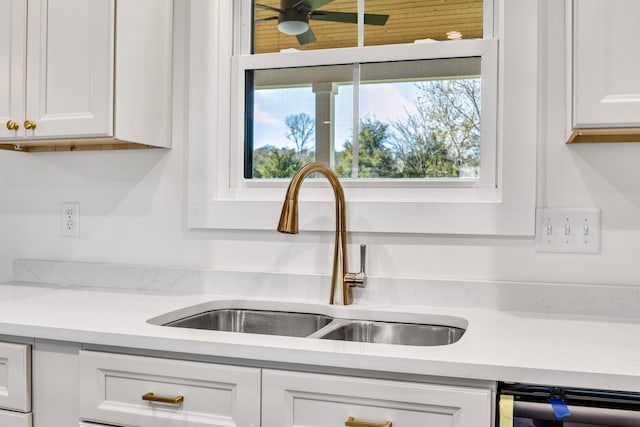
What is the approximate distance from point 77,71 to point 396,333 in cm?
121

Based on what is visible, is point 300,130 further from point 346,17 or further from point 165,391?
point 165,391

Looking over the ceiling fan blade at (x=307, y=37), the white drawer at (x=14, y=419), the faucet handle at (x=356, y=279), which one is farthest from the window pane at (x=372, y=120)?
the white drawer at (x=14, y=419)

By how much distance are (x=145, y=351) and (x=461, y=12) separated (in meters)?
1.38

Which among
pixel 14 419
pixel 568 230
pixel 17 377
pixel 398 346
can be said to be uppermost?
pixel 568 230

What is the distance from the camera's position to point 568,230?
163cm

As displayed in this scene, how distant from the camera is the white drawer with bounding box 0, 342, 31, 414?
1415 mm

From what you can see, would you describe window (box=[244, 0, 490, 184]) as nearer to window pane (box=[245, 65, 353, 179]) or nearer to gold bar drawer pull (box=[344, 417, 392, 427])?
window pane (box=[245, 65, 353, 179])

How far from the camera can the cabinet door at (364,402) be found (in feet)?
3.58

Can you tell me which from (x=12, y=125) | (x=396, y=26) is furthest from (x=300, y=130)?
(x=12, y=125)

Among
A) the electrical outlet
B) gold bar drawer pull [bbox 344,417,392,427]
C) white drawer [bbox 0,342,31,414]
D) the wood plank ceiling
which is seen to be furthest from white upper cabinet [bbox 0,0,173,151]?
gold bar drawer pull [bbox 344,417,392,427]

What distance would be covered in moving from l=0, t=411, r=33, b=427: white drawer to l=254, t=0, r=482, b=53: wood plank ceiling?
1329mm

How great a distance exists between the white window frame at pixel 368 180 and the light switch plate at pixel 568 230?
4cm

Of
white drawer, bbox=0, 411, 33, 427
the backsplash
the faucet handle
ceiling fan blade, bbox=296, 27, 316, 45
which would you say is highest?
ceiling fan blade, bbox=296, 27, 316, 45

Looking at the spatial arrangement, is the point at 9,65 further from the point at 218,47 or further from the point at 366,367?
the point at 366,367
